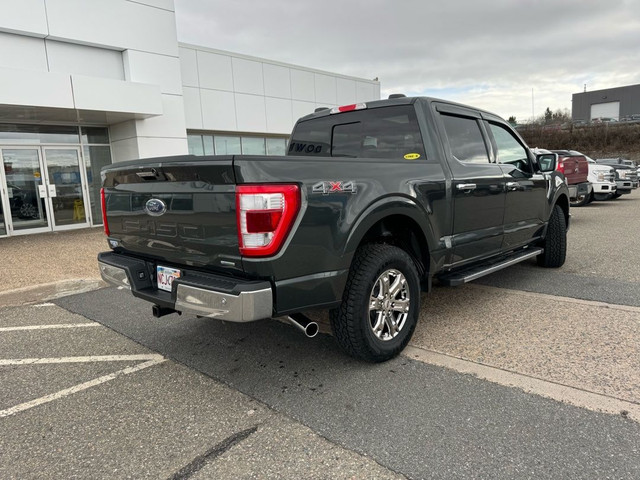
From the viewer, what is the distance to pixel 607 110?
7138cm

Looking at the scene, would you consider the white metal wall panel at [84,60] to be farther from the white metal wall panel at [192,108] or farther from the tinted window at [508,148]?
the tinted window at [508,148]

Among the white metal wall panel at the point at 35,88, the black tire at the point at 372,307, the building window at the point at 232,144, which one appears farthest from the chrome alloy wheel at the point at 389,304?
the building window at the point at 232,144

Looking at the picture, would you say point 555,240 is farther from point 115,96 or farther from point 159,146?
point 159,146

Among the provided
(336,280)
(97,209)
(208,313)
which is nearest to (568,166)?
(336,280)

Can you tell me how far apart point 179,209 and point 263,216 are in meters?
0.70

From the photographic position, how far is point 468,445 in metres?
2.38

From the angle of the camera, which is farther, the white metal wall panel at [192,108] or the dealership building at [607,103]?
the dealership building at [607,103]

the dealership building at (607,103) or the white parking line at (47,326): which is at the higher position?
the dealership building at (607,103)

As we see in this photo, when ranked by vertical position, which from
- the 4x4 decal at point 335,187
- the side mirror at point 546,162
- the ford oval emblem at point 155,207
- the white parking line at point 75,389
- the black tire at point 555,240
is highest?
the side mirror at point 546,162

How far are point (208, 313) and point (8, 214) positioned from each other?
442 inches

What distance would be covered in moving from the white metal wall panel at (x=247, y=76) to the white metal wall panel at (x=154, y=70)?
314cm

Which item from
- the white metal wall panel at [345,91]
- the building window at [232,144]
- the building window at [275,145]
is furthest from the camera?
the white metal wall panel at [345,91]

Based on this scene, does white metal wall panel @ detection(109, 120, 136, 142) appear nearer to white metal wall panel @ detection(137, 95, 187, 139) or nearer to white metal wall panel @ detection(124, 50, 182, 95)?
white metal wall panel @ detection(137, 95, 187, 139)

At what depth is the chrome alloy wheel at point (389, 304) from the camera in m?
3.27
